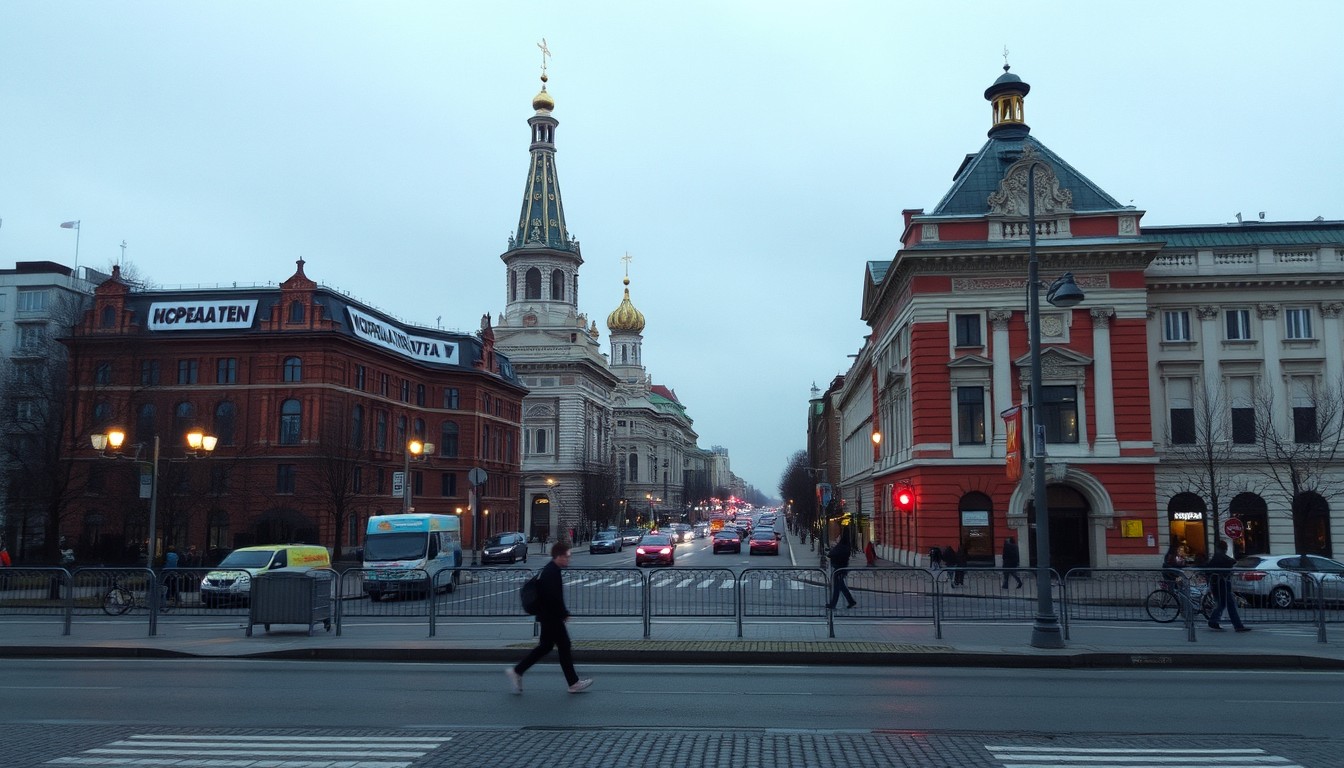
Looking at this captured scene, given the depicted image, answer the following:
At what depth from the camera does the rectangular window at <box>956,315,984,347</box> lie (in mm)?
43031

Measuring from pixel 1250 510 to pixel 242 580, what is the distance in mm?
40420

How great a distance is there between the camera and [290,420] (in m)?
60.7

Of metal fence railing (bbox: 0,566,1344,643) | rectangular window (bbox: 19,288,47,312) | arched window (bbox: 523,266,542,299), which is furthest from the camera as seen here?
arched window (bbox: 523,266,542,299)

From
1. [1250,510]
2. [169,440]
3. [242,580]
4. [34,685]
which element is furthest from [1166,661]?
[169,440]

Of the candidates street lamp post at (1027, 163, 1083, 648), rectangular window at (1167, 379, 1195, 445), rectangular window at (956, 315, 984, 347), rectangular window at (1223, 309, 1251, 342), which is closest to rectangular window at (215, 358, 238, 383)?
rectangular window at (956, 315, 984, 347)

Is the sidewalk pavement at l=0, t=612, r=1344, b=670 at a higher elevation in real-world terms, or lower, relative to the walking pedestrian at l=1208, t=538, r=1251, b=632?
lower

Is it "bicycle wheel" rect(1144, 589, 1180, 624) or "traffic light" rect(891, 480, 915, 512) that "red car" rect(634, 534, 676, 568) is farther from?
"bicycle wheel" rect(1144, 589, 1180, 624)

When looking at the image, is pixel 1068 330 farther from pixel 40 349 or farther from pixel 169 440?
pixel 40 349

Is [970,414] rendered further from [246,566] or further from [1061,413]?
[246,566]

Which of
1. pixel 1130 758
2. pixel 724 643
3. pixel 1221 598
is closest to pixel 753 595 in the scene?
pixel 724 643

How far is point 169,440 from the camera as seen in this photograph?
52.2 metres

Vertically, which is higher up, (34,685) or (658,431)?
(658,431)

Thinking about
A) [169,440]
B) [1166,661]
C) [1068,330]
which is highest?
[1068,330]

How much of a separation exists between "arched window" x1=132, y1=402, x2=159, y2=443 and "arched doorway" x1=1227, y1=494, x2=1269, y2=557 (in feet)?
161
